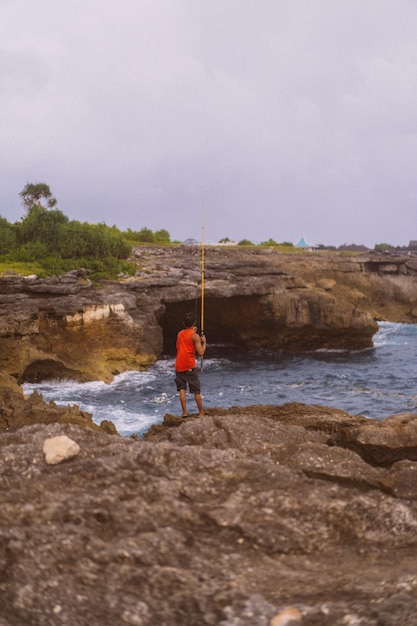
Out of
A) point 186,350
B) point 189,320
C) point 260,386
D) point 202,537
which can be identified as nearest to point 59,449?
point 202,537

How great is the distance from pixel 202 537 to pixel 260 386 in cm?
1844

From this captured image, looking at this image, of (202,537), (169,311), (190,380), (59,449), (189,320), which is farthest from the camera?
(169,311)

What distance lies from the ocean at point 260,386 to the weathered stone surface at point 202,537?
10.5 metres

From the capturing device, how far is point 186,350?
392 inches

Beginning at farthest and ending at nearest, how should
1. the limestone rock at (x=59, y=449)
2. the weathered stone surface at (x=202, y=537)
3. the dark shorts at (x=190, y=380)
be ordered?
1. the dark shorts at (x=190, y=380)
2. the limestone rock at (x=59, y=449)
3. the weathered stone surface at (x=202, y=537)

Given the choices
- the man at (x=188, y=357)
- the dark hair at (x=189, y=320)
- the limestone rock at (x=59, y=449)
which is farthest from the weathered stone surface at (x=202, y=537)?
the dark hair at (x=189, y=320)

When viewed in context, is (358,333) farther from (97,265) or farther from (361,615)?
(361,615)

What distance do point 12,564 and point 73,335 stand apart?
1907 centimetres

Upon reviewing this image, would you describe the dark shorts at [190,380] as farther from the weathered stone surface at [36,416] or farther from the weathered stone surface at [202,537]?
the weathered stone surface at [202,537]

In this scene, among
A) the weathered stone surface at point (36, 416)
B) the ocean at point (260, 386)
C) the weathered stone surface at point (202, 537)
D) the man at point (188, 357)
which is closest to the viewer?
the weathered stone surface at point (202, 537)

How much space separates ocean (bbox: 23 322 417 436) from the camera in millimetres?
18281

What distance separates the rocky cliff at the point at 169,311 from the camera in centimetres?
2167

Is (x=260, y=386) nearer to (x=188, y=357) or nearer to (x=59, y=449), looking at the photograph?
(x=188, y=357)

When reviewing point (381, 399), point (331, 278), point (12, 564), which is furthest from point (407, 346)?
point (12, 564)
